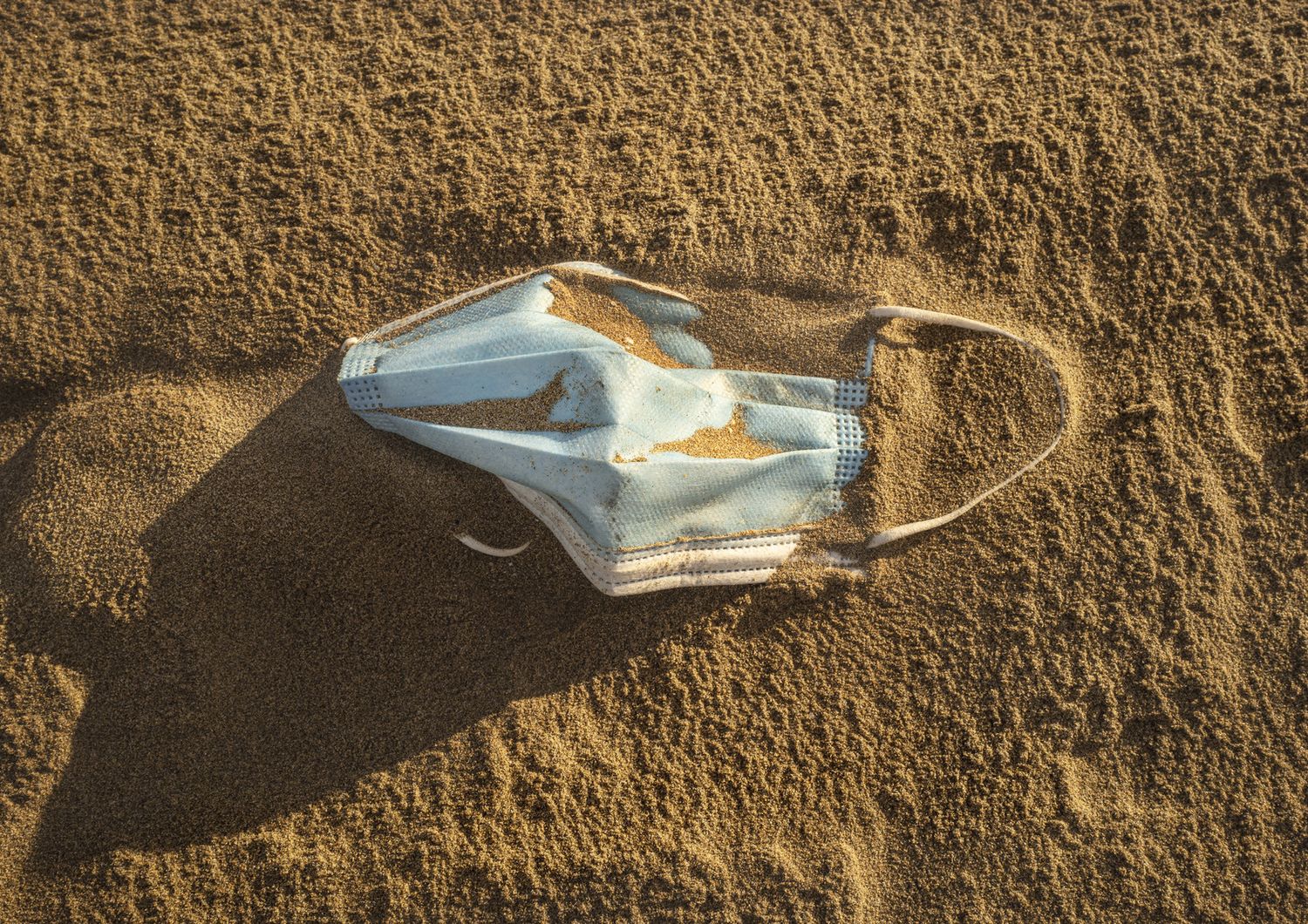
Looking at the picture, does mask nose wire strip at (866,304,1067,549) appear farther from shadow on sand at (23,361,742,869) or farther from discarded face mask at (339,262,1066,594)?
shadow on sand at (23,361,742,869)

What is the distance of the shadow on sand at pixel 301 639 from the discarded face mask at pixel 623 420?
12 cm

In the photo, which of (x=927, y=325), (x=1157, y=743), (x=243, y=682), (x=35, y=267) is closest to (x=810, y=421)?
(x=927, y=325)

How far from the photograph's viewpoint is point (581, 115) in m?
2.48

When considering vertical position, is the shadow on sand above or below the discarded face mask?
below

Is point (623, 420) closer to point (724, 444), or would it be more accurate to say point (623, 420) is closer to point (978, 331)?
point (724, 444)

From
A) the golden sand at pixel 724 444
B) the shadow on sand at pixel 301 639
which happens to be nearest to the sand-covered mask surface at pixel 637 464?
the shadow on sand at pixel 301 639

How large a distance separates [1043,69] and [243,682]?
119 inches

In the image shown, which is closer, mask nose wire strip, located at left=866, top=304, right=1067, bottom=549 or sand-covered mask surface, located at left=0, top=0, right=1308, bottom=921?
sand-covered mask surface, located at left=0, top=0, right=1308, bottom=921

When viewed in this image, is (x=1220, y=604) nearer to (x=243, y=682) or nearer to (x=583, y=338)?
(x=583, y=338)

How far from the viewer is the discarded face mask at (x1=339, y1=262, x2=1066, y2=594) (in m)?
2.09

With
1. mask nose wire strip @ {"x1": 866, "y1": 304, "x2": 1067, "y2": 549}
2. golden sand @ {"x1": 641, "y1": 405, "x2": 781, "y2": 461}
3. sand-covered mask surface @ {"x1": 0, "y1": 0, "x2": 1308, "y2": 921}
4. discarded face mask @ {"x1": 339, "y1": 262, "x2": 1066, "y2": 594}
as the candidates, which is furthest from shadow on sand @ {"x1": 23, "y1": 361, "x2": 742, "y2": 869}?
mask nose wire strip @ {"x1": 866, "y1": 304, "x2": 1067, "y2": 549}

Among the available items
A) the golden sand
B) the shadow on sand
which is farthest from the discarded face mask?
the shadow on sand

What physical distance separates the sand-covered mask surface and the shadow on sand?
1 cm

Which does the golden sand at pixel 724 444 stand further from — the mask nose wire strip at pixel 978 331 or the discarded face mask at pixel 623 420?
the mask nose wire strip at pixel 978 331
